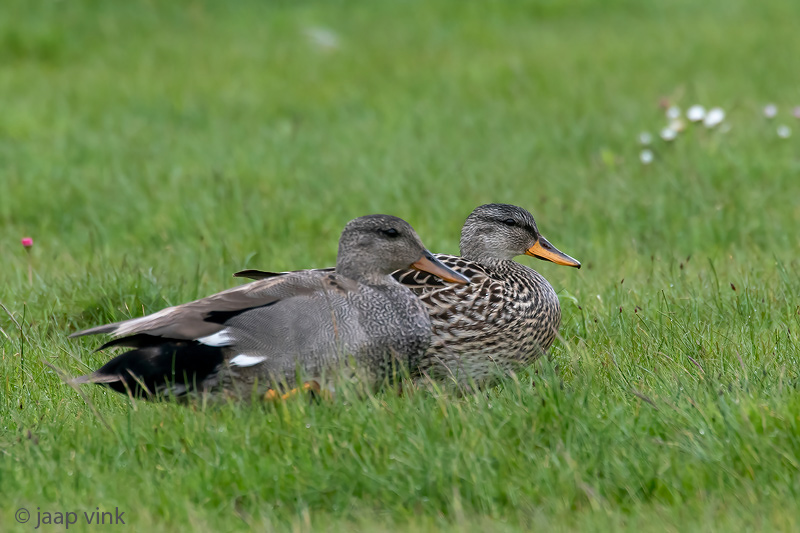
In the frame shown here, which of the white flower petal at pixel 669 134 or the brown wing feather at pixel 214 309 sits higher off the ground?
the white flower petal at pixel 669 134

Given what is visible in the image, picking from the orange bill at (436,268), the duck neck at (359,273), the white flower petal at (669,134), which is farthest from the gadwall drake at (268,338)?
the white flower petal at (669,134)

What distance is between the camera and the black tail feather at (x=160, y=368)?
3725 millimetres

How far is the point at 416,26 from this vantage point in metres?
14.4

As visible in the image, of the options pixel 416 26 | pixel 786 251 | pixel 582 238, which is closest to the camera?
pixel 786 251

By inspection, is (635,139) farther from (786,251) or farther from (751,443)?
(751,443)

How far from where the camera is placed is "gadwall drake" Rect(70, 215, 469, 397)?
3.74 meters

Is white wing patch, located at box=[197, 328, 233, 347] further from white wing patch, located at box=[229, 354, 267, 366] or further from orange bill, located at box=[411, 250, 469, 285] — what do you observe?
orange bill, located at box=[411, 250, 469, 285]

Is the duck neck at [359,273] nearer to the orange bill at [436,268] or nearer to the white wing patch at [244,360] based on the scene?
the orange bill at [436,268]

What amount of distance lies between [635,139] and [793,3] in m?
7.86

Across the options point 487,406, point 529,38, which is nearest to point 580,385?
point 487,406

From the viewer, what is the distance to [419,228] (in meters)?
6.97

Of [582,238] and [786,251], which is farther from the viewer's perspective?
[582,238]

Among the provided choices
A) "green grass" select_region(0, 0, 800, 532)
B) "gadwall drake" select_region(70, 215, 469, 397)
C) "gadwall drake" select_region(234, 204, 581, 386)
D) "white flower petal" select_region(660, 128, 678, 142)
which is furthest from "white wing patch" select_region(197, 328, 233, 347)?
"white flower petal" select_region(660, 128, 678, 142)

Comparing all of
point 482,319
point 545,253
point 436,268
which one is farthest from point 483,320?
point 545,253
